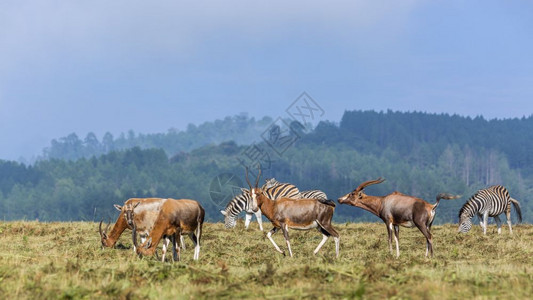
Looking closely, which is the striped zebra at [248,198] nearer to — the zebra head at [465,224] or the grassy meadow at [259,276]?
the zebra head at [465,224]

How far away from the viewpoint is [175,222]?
61.4ft

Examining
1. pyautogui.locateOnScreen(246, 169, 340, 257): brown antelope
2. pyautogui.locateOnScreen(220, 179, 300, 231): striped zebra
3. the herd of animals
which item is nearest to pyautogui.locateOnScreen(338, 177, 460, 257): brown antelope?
the herd of animals

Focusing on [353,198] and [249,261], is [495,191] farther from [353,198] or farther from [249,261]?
[249,261]

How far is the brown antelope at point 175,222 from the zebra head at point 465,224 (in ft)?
46.3

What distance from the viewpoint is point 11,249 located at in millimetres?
21438

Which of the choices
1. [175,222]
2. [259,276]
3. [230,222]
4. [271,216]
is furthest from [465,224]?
[259,276]

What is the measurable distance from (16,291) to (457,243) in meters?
16.0

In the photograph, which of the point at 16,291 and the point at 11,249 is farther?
the point at 11,249

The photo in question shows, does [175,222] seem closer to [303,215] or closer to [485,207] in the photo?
[303,215]

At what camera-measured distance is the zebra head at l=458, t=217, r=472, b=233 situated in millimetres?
29306

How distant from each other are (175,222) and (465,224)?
15718 mm

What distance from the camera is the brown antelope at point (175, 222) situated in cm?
1816

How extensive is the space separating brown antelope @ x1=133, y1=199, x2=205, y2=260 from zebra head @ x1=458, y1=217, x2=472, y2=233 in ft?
46.3

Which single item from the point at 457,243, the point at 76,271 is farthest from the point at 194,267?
the point at 457,243
